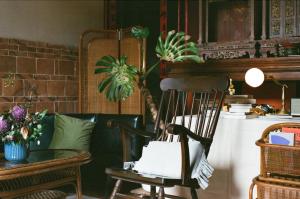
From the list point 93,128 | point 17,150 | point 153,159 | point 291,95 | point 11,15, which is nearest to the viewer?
point 153,159

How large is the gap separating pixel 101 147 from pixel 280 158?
216 cm

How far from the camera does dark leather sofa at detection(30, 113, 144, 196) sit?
11.8 feet

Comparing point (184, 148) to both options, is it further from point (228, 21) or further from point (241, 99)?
point (228, 21)

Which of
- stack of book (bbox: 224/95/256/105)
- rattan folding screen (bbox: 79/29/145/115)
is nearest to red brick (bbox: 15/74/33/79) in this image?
rattan folding screen (bbox: 79/29/145/115)

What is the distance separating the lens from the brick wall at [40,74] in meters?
4.70

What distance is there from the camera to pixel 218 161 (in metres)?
2.79

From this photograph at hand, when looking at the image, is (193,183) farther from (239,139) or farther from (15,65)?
(15,65)

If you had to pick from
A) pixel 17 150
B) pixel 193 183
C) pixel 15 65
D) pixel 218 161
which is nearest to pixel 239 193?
pixel 218 161

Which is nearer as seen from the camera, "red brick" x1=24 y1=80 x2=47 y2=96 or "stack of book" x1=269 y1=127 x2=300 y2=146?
"stack of book" x1=269 y1=127 x2=300 y2=146

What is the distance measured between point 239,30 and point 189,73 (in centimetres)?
90

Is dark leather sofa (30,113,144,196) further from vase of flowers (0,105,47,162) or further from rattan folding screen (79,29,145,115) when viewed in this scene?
rattan folding screen (79,29,145,115)

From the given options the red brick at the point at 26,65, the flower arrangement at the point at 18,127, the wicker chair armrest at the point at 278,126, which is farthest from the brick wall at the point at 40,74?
the wicker chair armrest at the point at 278,126

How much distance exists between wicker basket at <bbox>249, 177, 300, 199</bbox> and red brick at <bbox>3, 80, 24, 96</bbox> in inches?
134

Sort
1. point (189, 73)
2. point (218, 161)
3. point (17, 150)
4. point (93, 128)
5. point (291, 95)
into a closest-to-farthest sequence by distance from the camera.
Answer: point (17, 150)
point (218, 161)
point (93, 128)
point (291, 95)
point (189, 73)
